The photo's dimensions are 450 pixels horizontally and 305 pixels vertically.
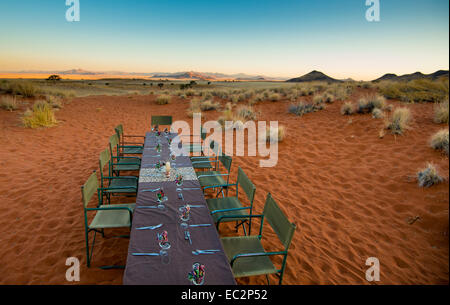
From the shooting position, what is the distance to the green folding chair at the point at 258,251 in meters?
2.35

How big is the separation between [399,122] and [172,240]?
8342mm

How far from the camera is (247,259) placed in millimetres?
2574

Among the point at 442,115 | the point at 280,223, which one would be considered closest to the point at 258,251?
the point at 280,223

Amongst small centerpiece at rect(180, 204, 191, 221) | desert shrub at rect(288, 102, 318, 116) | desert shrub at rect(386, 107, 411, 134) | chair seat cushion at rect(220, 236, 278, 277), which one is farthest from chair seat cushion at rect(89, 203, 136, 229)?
desert shrub at rect(288, 102, 318, 116)

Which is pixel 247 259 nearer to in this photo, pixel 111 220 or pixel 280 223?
pixel 280 223

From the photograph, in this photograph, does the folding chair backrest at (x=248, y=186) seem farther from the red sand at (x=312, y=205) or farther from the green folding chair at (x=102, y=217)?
the green folding chair at (x=102, y=217)

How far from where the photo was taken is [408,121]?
311 inches

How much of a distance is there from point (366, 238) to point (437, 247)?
934mm

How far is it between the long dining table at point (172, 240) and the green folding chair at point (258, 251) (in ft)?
1.29

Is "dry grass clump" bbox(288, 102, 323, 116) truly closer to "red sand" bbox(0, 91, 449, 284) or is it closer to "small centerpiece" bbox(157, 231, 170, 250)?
"red sand" bbox(0, 91, 449, 284)

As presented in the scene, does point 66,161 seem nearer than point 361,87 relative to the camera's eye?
Yes

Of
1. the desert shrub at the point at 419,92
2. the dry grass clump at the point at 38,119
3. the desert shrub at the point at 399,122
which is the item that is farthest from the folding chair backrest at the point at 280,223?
the desert shrub at the point at 419,92
